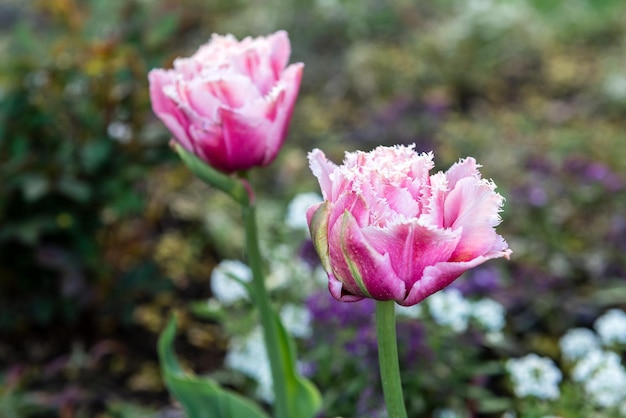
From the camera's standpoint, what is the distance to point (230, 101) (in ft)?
3.79

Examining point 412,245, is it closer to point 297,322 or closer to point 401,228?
point 401,228

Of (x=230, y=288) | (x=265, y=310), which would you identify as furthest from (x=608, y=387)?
(x=230, y=288)

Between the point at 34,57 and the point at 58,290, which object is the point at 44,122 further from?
the point at 58,290

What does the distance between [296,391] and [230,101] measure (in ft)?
1.68

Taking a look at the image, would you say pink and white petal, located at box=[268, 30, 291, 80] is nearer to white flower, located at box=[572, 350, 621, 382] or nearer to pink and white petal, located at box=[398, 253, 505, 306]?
pink and white petal, located at box=[398, 253, 505, 306]

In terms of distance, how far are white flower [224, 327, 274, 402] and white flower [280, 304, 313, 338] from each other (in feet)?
0.22

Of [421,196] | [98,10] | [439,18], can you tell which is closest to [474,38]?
[439,18]

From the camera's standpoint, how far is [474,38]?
3.89 m

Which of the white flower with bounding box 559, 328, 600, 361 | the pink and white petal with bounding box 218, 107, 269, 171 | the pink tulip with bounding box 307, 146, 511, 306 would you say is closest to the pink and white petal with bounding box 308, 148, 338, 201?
the pink tulip with bounding box 307, 146, 511, 306

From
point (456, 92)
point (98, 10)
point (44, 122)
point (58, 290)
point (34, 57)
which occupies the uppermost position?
point (456, 92)

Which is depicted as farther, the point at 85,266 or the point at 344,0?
the point at 344,0

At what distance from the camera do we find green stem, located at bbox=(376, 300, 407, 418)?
87cm

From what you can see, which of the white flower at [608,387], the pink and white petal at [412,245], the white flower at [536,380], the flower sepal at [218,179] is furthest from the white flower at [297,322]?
the pink and white petal at [412,245]

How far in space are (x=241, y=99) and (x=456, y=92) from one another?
2786mm
